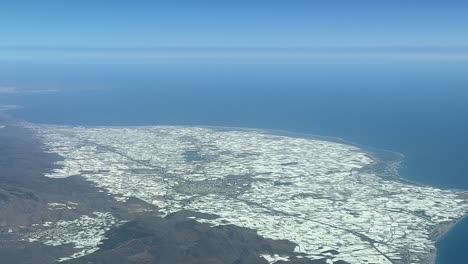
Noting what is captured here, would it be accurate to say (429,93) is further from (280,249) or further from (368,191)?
(280,249)

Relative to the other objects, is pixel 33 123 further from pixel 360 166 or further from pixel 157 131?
pixel 360 166

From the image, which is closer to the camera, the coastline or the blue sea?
the coastline

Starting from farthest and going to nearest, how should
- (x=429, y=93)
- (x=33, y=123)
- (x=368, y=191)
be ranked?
(x=429, y=93) → (x=33, y=123) → (x=368, y=191)

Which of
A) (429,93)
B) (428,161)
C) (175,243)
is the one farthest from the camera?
(429,93)

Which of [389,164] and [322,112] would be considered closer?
[389,164]

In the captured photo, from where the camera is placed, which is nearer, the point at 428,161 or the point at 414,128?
the point at 428,161

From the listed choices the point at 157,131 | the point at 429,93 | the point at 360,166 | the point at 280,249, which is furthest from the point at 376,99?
the point at 280,249

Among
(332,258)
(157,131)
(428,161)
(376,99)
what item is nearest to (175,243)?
(332,258)

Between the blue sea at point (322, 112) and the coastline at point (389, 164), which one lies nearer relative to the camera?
the coastline at point (389, 164)

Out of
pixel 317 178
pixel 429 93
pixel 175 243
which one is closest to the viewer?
pixel 175 243
